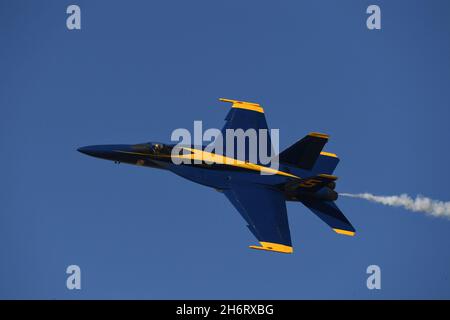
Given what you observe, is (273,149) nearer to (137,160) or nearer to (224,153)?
(224,153)

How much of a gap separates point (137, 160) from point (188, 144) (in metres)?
3.22

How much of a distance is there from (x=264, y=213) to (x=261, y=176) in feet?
9.20

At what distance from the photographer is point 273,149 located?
58594 millimetres

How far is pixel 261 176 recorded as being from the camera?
186ft

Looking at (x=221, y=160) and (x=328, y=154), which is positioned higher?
(x=328, y=154)

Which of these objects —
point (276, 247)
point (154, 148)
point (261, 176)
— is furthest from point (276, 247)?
point (154, 148)

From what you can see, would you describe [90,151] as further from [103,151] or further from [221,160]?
[221,160]

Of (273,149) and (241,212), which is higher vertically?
(273,149)

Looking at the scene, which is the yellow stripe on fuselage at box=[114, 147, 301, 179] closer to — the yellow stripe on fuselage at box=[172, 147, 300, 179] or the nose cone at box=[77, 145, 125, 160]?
the yellow stripe on fuselage at box=[172, 147, 300, 179]

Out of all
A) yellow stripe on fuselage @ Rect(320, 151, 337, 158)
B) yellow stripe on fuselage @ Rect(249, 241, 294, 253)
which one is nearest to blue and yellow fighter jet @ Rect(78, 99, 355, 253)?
yellow stripe on fuselage @ Rect(320, 151, 337, 158)

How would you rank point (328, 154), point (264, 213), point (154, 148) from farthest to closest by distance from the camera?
1. point (328, 154)
2. point (154, 148)
3. point (264, 213)

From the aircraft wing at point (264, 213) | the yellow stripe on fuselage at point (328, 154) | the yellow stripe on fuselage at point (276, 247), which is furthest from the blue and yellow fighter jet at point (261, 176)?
the yellow stripe on fuselage at point (276, 247)

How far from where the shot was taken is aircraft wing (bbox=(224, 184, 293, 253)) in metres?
52.9

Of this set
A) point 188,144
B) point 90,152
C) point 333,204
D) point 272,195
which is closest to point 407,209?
point 333,204
